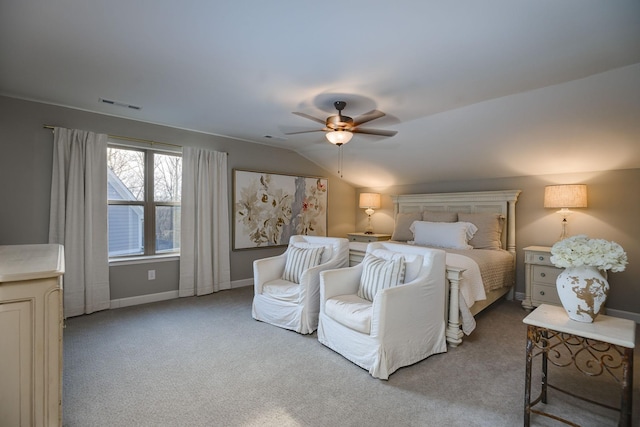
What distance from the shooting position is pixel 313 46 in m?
2.13

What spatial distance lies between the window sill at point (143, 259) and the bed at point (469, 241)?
2492 mm

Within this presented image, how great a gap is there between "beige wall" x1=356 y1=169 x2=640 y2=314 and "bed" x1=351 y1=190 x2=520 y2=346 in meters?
0.19

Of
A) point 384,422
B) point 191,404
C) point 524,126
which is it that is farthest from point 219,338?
point 524,126

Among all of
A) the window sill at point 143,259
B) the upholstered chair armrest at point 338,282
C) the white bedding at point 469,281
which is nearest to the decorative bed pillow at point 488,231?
the white bedding at point 469,281

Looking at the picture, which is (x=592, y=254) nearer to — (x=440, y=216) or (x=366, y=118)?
(x=366, y=118)

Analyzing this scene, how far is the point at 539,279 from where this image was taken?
3.75 metres

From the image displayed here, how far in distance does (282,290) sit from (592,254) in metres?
2.48

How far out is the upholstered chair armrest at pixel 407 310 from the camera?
89.0 inches

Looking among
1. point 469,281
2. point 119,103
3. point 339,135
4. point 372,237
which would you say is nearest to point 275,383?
point 469,281

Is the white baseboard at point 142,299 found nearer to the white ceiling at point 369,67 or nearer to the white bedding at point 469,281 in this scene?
the white ceiling at point 369,67

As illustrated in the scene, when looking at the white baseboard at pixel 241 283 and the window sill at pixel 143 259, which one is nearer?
the window sill at pixel 143 259

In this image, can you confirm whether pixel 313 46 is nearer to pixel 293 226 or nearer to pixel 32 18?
pixel 32 18

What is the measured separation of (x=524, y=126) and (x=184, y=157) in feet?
13.6

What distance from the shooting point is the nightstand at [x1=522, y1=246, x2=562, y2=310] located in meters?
3.66
